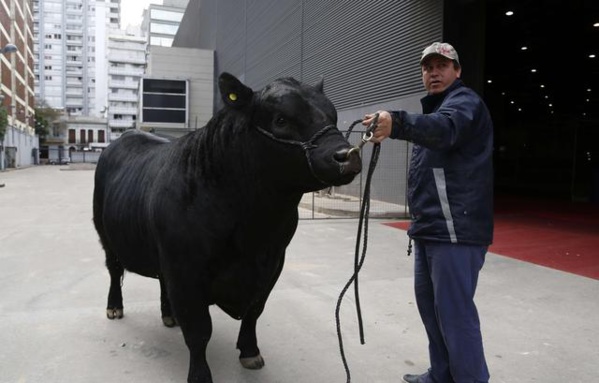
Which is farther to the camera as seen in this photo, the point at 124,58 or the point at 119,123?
the point at 124,58

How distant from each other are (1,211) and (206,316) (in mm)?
11561

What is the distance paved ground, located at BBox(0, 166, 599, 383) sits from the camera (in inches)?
124

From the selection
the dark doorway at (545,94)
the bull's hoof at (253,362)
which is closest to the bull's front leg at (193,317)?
the bull's hoof at (253,362)

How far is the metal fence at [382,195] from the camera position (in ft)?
39.8

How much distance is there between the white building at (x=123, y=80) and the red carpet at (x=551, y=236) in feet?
308

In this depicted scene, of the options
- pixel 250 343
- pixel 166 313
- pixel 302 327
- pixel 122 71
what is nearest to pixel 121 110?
pixel 122 71

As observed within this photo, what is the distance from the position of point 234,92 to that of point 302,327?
7.82 feet

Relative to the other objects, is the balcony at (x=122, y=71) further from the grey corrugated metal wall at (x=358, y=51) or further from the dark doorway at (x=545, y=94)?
the dark doorway at (x=545, y=94)

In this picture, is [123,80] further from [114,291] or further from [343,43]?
[114,291]

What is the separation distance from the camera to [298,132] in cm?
220

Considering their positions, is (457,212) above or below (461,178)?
below

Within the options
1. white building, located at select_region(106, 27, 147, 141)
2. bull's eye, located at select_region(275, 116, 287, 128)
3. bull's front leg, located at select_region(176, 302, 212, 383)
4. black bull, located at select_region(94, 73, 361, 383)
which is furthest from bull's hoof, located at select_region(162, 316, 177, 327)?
white building, located at select_region(106, 27, 147, 141)

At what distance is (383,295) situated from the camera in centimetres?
496

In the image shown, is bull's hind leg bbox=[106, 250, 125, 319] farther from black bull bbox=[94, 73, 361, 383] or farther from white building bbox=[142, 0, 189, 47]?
white building bbox=[142, 0, 189, 47]
